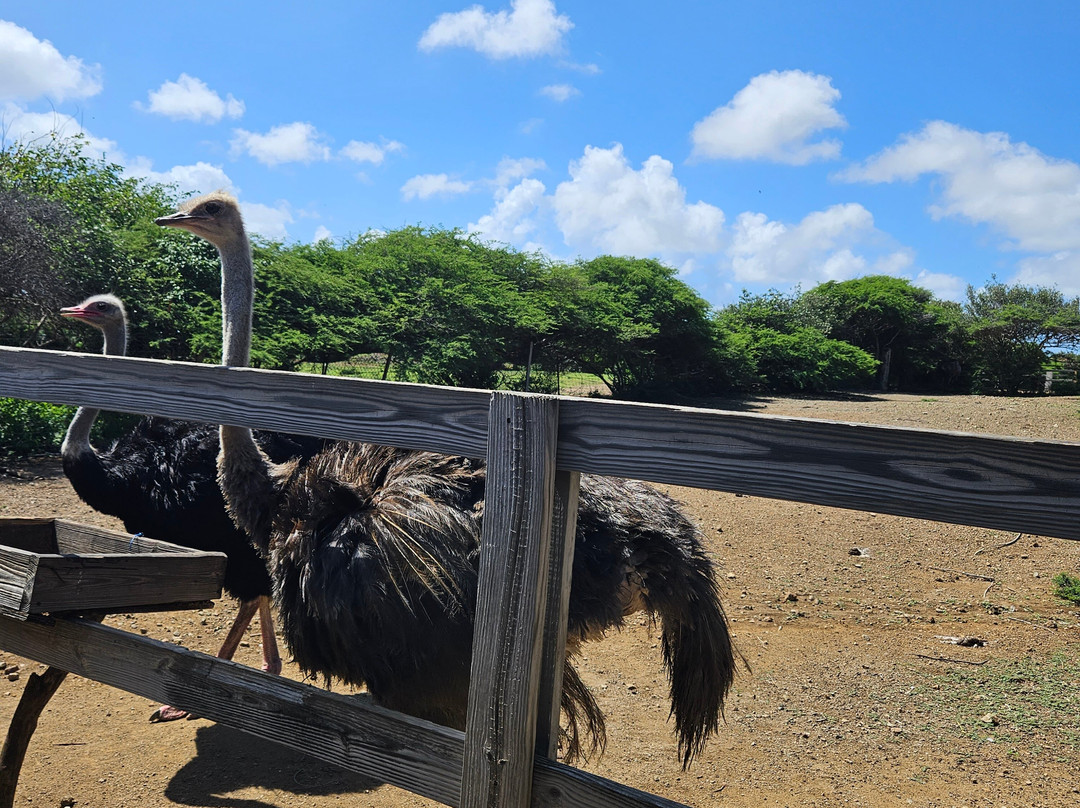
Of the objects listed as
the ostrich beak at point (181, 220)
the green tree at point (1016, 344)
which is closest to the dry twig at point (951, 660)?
the ostrich beak at point (181, 220)

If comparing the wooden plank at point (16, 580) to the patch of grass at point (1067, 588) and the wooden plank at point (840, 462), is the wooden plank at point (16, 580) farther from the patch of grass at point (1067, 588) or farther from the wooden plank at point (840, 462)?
the patch of grass at point (1067, 588)

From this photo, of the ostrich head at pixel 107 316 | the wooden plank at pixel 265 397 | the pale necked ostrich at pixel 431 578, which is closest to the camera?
the wooden plank at pixel 265 397

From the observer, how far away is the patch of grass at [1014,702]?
3465 millimetres

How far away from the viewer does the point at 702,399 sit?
20703 mm

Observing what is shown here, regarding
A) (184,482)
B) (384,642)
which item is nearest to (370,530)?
(384,642)

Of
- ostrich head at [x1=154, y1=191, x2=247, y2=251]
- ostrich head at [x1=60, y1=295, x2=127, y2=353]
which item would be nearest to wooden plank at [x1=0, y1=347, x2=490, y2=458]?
ostrich head at [x1=154, y1=191, x2=247, y2=251]

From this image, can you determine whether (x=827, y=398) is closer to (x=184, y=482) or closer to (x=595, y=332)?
(x=595, y=332)

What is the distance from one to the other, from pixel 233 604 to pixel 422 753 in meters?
4.01

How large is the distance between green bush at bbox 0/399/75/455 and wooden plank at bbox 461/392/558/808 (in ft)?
29.9

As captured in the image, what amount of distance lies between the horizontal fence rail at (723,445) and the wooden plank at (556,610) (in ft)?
0.21

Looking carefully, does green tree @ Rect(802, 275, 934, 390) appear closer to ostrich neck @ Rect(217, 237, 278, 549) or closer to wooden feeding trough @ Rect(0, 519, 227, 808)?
ostrich neck @ Rect(217, 237, 278, 549)

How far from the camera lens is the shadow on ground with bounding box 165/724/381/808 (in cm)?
317

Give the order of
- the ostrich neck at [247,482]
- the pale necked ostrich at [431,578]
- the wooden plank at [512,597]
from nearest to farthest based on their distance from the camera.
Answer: the wooden plank at [512,597] → the pale necked ostrich at [431,578] → the ostrich neck at [247,482]

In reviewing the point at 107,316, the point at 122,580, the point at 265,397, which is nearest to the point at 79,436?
the point at 107,316
